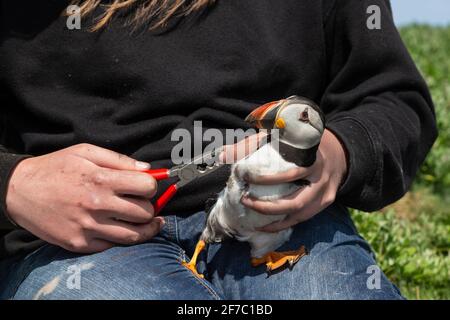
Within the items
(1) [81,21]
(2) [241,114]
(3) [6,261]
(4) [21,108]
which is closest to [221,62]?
(2) [241,114]

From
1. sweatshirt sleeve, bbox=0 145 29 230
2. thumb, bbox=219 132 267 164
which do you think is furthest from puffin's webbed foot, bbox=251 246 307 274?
sweatshirt sleeve, bbox=0 145 29 230

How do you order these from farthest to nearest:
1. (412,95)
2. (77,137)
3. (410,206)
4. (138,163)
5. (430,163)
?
(430,163)
(410,206)
(412,95)
(77,137)
(138,163)

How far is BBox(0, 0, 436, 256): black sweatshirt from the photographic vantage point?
78.3 inches

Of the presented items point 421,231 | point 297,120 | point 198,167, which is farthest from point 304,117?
point 421,231

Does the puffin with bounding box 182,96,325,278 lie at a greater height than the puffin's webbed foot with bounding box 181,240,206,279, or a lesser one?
greater

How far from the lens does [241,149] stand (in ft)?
5.96

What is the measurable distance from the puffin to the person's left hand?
0.02 meters

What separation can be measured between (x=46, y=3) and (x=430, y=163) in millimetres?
4123

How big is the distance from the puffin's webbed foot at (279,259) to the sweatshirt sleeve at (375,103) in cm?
22

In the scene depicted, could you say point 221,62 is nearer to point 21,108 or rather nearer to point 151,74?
point 151,74

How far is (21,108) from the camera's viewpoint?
207 centimetres

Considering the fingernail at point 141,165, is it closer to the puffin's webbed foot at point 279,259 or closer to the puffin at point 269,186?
the puffin at point 269,186

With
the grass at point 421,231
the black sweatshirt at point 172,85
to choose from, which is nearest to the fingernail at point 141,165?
the black sweatshirt at point 172,85

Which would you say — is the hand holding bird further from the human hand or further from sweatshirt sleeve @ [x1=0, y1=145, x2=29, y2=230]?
sweatshirt sleeve @ [x1=0, y1=145, x2=29, y2=230]
